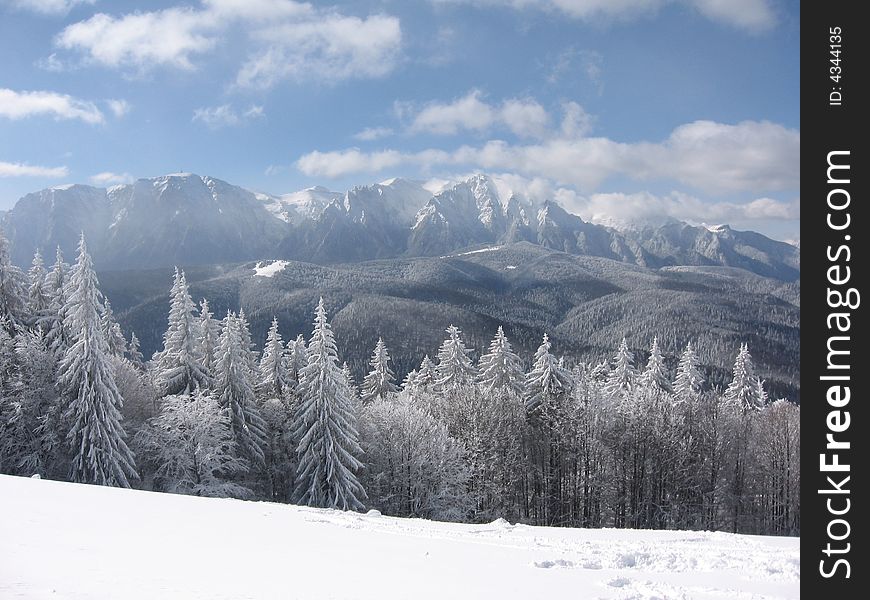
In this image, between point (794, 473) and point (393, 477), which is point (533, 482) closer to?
point (393, 477)

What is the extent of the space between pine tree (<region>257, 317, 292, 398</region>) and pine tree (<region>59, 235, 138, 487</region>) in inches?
438

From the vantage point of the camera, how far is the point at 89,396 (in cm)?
2725

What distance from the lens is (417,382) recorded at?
170 feet

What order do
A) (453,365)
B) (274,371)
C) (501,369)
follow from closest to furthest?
(274,371) < (501,369) < (453,365)

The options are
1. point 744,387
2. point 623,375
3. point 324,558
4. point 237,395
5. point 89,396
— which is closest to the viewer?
point 324,558

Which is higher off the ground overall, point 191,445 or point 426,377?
point 426,377

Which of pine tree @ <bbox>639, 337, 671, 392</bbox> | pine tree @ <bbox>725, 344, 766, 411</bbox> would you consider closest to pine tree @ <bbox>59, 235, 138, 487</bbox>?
pine tree @ <bbox>639, 337, 671, 392</bbox>

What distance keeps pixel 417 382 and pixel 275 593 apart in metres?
43.8

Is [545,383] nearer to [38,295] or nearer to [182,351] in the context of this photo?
[182,351]
